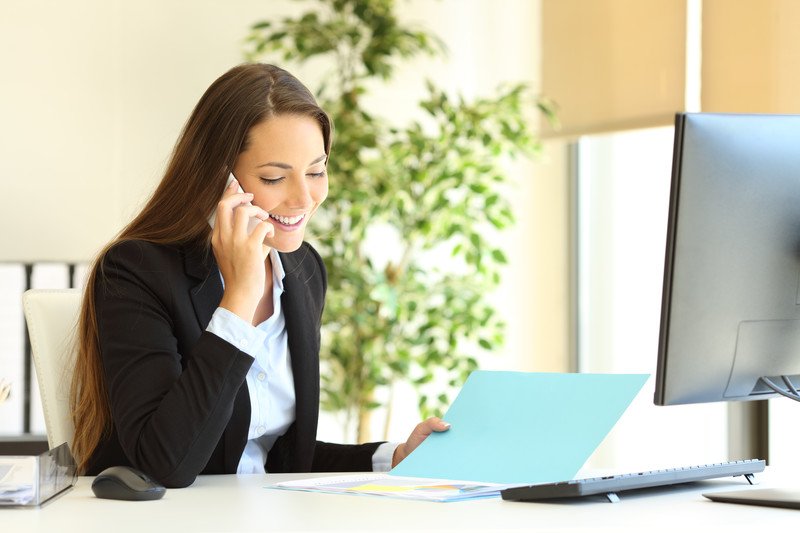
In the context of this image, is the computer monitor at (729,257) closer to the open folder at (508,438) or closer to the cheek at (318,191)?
the open folder at (508,438)

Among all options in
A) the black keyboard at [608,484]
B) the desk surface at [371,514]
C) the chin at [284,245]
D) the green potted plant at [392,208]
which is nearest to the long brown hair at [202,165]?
the chin at [284,245]

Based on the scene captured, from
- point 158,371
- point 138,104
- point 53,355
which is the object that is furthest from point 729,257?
point 138,104

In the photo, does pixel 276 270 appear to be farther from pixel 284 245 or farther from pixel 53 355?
pixel 53 355

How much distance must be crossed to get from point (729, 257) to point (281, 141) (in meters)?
0.77

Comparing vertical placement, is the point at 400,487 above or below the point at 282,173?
below

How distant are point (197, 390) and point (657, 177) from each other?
2492 mm

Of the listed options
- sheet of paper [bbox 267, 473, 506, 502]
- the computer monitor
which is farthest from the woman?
the computer monitor

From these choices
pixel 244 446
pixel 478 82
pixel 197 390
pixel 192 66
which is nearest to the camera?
pixel 197 390

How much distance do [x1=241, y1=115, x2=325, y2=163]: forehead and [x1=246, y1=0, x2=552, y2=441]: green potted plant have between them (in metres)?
1.74

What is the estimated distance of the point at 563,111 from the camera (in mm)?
3781

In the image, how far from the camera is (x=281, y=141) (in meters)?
1.77

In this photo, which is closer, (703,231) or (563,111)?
(703,231)

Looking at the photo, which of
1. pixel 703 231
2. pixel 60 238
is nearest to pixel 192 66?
pixel 60 238

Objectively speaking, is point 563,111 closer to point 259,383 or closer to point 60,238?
point 60,238
